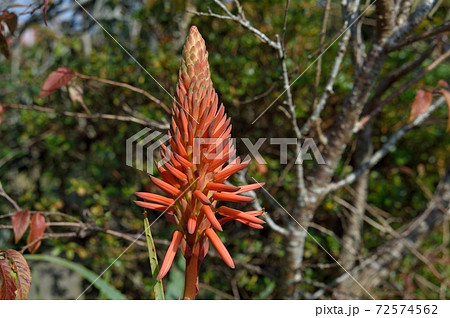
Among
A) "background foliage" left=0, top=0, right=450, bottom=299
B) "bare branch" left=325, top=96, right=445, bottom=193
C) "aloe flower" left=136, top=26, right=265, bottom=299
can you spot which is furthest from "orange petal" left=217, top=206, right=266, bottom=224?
"background foliage" left=0, top=0, right=450, bottom=299

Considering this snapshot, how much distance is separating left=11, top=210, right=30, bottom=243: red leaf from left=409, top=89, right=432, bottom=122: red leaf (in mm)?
1220

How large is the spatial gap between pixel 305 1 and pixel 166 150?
1.89 meters

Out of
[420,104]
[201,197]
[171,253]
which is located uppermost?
[420,104]

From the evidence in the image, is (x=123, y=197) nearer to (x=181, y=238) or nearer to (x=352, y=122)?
(x=352, y=122)

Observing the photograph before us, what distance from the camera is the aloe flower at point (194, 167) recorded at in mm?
792

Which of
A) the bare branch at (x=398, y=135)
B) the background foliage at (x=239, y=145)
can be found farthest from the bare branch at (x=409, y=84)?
the background foliage at (x=239, y=145)

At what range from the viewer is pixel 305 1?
241 centimetres

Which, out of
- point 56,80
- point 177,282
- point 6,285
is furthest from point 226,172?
point 177,282

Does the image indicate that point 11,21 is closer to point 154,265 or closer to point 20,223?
point 20,223

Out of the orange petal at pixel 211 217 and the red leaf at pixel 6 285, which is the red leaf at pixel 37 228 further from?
the orange petal at pixel 211 217

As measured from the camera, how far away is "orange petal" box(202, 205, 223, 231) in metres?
0.74

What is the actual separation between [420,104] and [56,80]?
3.92ft

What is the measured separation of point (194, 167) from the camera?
2.63ft

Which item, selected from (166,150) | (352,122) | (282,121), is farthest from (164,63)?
(166,150)
